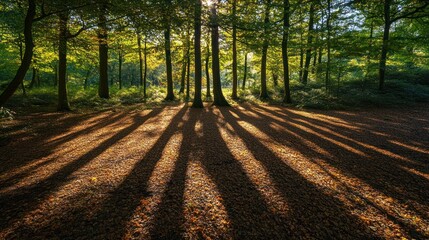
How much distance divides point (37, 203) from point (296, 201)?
3569 mm

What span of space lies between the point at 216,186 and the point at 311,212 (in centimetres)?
135

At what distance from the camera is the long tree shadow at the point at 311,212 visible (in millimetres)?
2137

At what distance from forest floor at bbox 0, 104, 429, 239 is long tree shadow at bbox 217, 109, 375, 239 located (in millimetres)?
13

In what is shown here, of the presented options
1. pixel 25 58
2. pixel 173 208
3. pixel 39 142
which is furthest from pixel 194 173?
pixel 25 58

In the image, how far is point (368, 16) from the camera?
51.8 feet

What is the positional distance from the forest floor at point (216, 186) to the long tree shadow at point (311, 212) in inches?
0.5

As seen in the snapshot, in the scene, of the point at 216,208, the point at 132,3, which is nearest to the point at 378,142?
the point at 216,208

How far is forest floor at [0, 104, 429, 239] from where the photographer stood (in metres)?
2.19

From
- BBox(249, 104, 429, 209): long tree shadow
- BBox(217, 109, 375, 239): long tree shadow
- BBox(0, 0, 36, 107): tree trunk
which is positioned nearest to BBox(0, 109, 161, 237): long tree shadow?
BBox(217, 109, 375, 239): long tree shadow

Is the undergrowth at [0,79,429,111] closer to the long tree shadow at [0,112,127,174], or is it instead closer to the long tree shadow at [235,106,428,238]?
the long tree shadow at [0,112,127,174]

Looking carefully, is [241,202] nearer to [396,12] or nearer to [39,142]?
[39,142]

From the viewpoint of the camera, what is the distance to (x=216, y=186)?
3.07 meters

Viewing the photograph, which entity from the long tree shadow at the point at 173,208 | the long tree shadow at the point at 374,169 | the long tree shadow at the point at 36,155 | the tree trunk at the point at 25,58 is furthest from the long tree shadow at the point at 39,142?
the long tree shadow at the point at 374,169

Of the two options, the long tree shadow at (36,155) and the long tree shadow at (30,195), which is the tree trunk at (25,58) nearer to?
the long tree shadow at (36,155)
